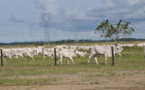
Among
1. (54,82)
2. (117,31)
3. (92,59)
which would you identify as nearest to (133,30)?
(117,31)

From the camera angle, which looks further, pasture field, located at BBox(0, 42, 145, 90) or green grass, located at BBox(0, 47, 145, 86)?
green grass, located at BBox(0, 47, 145, 86)

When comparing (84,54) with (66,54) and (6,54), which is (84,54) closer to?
(6,54)

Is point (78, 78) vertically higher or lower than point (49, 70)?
lower

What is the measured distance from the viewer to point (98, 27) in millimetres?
73562

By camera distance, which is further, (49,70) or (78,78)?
(49,70)

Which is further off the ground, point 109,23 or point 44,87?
point 109,23

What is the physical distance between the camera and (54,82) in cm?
1759

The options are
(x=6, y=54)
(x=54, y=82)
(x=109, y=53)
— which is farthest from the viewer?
(x=6, y=54)

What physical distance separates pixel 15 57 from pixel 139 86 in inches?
1403

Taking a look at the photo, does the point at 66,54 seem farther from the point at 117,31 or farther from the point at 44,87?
the point at 117,31

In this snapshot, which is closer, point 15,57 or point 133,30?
point 15,57

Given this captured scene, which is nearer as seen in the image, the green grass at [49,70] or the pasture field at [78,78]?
the pasture field at [78,78]

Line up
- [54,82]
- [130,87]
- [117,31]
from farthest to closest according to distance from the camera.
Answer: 1. [117,31]
2. [54,82]
3. [130,87]

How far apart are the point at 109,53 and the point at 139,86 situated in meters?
18.2
